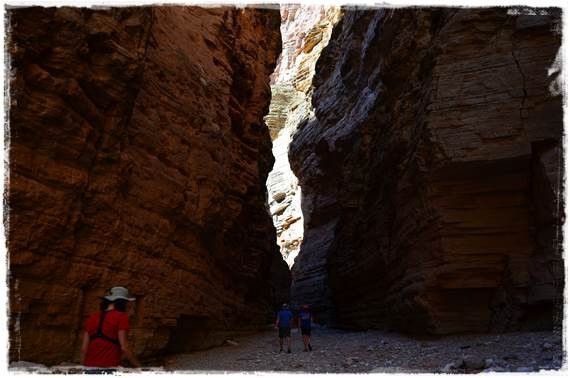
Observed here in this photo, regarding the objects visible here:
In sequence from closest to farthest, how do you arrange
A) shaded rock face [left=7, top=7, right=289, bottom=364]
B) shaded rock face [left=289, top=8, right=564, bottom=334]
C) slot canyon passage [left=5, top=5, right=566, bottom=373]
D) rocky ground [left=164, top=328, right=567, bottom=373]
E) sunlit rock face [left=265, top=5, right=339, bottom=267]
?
shaded rock face [left=7, top=7, right=289, bottom=364] → slot canyon passage [left=5, top=5, right=566, bottom=373] → rocky ground [left=164, top=328, right=567, bottom=373] → shaded rock face [left=289, top=8, right=564, bottom=334] → sunlit rock face [left=265, top=5, right=339, bottom=267]

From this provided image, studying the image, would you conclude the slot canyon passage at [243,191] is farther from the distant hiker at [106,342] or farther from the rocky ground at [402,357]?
the distant hiker at [106,342]

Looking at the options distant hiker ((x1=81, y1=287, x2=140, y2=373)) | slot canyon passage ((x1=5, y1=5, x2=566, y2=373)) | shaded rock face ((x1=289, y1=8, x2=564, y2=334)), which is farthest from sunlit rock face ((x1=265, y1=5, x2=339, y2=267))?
distant hiker ((x1=81, y1=287, x2=140, y2=373))

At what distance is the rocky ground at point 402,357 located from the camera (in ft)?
27.5

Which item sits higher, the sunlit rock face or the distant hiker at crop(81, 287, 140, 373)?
the sunlit rock face

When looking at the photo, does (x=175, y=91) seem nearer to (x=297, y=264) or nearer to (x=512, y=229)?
(x=512, y=229)

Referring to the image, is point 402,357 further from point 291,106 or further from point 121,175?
point 291,106

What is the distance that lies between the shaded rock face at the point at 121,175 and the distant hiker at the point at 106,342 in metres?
2.94

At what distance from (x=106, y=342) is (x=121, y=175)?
215 inches

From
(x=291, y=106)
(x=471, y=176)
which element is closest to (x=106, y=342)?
(x=471, y=176)

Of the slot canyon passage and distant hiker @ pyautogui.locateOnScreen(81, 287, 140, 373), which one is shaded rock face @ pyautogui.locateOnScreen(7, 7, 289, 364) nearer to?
the slot canyon passage

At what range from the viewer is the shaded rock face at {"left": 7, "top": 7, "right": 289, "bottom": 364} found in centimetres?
776

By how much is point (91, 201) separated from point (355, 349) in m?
7.66

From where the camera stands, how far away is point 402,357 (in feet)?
35.0

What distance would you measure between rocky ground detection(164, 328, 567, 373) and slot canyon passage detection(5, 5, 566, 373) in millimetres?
86
